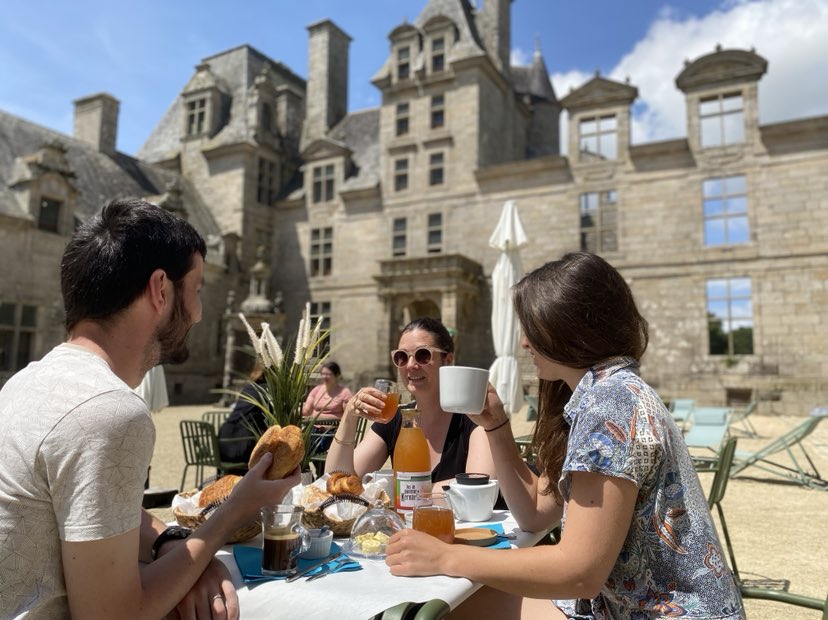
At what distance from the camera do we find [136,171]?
945 inches

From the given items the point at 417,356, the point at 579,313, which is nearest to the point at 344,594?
the point at 579,313

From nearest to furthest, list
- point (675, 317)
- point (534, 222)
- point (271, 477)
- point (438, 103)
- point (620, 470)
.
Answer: point (620, 470)
point (271, 477)
point (675, 317)
point (534, 222)
point (438, 103)

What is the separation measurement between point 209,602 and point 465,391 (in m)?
1.01

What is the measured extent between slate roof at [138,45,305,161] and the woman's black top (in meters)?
23.6

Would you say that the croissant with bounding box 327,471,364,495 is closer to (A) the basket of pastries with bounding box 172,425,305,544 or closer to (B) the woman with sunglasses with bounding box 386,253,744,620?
(A) the basket of pastries with bounding box 172,425,305,544

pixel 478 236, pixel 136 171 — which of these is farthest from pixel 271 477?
pixel 136 171

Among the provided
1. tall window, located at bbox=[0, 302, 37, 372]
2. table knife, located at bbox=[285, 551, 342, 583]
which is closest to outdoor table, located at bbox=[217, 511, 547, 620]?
table knife, located at bbox=[285, 551, 342, 583]

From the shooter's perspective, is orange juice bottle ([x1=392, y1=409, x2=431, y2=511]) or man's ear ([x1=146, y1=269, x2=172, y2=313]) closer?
man's ear ([x1=146, y1=269, x2=172, y2=313])

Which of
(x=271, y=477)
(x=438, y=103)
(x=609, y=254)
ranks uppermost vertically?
(x=438, y=103)

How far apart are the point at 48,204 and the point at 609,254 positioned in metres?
18.0

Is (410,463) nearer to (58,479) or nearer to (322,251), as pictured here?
(58,479)

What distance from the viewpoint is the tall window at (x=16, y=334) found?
17.0 metres

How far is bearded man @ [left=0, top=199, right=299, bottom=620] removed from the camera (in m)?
1.21

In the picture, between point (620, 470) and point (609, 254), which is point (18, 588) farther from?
point (609, 254)
